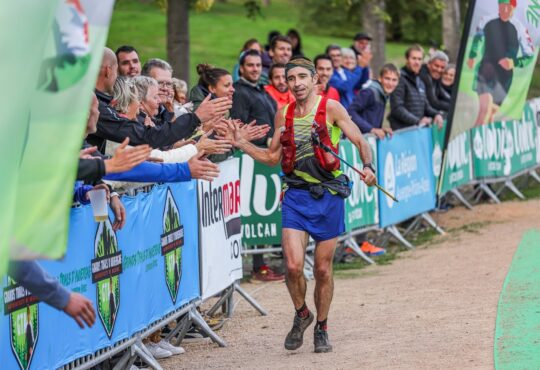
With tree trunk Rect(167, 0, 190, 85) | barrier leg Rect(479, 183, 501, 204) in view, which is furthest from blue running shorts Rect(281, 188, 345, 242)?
tree trunk Rect(167, 0, 190, 85)

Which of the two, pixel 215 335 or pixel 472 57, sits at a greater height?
pixel 472 57

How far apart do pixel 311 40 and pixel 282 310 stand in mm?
39645

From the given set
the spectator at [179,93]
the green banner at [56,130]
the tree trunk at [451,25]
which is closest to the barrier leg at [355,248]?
the spectator at [179,93]

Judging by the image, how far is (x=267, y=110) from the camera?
1331 centimetres

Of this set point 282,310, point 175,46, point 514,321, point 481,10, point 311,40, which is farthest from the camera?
point 311,40

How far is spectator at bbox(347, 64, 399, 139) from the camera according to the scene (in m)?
15.5

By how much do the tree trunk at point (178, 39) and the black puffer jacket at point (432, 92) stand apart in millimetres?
4306

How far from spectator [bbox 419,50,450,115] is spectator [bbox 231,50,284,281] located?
19.6 feet

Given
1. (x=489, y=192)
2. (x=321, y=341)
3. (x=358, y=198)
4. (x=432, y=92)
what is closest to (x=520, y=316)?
(x=321, y=341)

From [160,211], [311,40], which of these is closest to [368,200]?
[160,211]

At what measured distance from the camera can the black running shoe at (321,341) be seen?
384 inches

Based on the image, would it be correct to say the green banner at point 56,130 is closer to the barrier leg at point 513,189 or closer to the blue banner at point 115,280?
the blue banner at point 115,280

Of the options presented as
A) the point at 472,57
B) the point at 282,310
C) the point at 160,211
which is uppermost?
the point at 472,57

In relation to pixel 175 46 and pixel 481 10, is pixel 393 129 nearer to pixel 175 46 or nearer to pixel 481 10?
pixel 481 10
